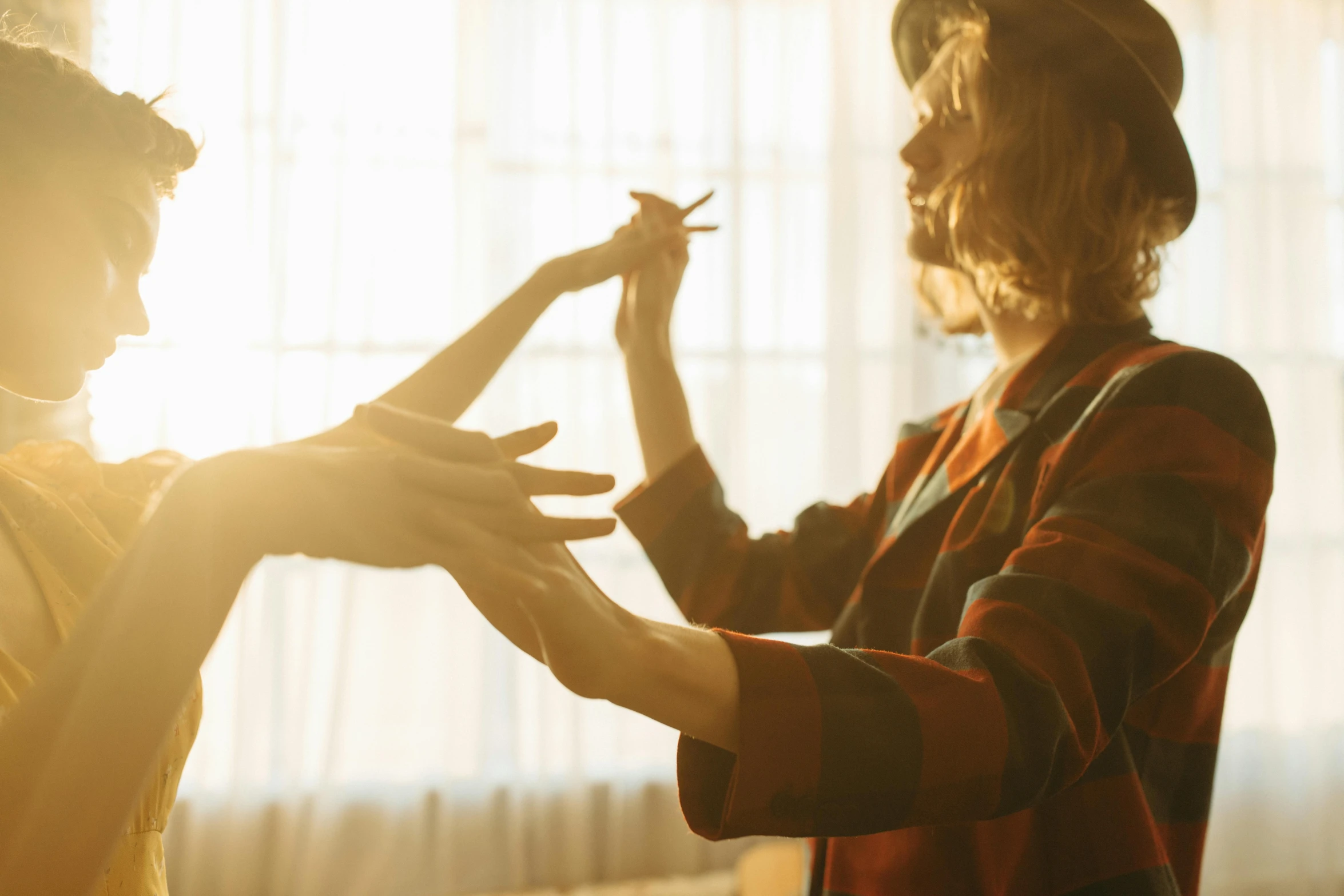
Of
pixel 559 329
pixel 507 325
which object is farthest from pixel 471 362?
pixel 559 329

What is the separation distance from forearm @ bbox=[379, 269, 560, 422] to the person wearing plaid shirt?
154 millimetres

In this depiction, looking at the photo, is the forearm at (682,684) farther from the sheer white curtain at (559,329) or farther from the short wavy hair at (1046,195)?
the sheer white curtain at (559,329)

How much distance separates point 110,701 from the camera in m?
0.38

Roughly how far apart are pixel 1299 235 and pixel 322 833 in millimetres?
2507

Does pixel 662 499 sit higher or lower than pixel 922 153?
lower

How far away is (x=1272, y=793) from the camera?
197cm

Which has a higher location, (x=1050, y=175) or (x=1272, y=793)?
(x=1050, y=175)

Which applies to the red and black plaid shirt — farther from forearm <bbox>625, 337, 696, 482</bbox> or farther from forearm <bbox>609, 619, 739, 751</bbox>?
forearm <bbox>625, 337, 696, 482</bbox>

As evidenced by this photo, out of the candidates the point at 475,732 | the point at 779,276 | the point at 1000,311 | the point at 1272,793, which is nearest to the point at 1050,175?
the point at 1000,311

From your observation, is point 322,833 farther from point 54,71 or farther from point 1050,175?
point 1050,175

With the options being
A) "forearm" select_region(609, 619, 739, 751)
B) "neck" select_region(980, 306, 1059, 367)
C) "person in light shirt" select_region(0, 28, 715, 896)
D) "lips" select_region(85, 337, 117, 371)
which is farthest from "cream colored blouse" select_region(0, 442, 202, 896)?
"neck" select_region(980, 306, 1059, 367)

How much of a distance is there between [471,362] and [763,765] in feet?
1.70

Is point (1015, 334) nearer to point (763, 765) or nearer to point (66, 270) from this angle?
point (763, 765)

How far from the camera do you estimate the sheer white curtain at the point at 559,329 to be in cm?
168
